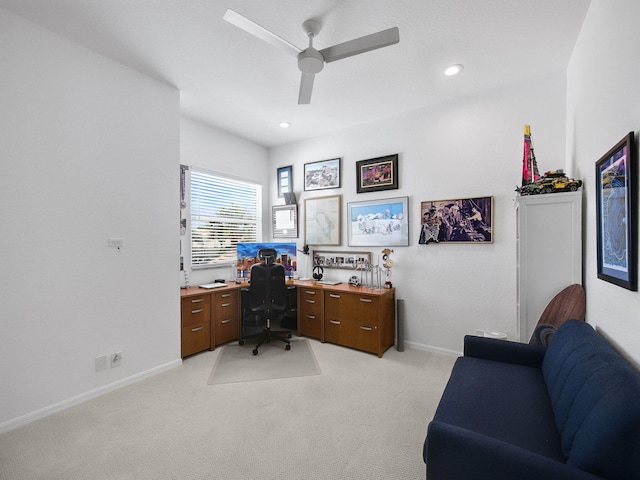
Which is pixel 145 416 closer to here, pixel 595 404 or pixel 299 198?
pixel 595 404

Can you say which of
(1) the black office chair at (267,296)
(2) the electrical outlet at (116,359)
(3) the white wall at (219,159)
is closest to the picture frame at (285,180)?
(3) the white wall at (219,159)

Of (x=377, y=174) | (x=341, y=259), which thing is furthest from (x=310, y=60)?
(x=341, y=259)

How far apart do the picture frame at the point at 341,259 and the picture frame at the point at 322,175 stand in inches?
38.0

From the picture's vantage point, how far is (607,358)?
120 centimetres

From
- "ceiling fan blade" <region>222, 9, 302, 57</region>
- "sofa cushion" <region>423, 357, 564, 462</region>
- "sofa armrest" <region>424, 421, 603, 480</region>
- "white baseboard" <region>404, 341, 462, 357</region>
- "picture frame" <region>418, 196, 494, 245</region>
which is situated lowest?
"white baseboard" <region>404, 341, 462, 357</region>

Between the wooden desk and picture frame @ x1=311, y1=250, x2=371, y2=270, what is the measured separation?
0.32 meters

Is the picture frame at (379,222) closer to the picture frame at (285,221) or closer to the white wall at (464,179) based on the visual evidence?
the white wall at (464,179)

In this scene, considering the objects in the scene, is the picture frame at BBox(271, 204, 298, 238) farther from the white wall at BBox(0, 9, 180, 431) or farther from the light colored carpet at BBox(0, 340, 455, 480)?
the light colored carpet at BBox(0, 340, 455, 480)

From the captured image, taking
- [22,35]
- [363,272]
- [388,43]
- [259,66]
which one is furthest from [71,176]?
[363,272]

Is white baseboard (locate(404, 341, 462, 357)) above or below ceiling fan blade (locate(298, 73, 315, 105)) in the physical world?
below

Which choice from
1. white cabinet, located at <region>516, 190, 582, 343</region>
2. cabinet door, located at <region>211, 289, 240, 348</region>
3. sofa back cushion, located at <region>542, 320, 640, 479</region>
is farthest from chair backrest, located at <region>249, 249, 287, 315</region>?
sofa back cushion, located at <region>542, 320, 640, 479</region>

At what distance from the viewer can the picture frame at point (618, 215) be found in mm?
1240

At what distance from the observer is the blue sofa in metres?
0.93

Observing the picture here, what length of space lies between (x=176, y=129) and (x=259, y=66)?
1138mm
